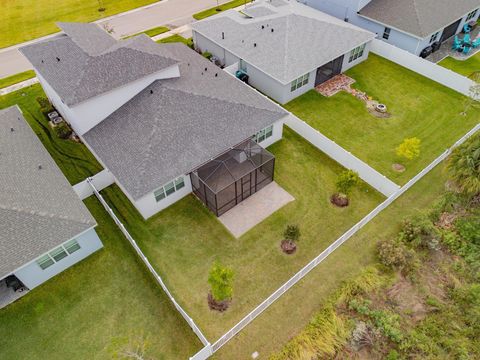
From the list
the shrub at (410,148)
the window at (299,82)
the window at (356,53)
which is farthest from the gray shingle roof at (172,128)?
the window at (356,53)

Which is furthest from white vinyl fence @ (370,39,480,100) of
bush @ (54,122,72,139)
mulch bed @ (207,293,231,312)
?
bush @ (54,122,72,139)

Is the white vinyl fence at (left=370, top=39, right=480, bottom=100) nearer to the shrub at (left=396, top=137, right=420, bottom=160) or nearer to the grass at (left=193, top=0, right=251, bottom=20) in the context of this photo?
the shrub at (left=396, top=137, right=420, bottom=160)

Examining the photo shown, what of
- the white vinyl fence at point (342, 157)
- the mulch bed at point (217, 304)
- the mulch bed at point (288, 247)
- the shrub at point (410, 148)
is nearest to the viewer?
the mulch bed at point (217, 304)

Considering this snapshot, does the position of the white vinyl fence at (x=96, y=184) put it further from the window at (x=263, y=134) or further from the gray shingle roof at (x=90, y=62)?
the window at (x=263, y=134)

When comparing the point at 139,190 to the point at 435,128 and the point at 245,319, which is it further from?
the point at 435,128

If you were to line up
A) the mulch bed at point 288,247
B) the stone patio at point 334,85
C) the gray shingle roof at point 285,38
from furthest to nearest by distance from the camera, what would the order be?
the stone patio at point 334,85 → the gray shingle roof at point 285,38 → the mulch bed at point 288,247

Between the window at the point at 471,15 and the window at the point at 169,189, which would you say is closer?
the window at the point at 169,189
